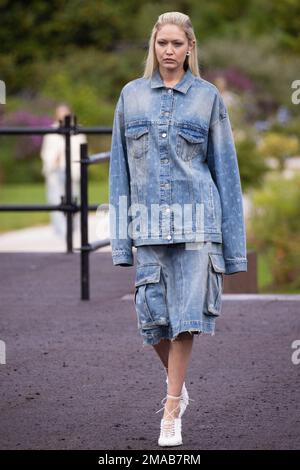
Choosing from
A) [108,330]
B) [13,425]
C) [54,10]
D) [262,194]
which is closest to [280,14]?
[54,10]

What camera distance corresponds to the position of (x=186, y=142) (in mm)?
5547

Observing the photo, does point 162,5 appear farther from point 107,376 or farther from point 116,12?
point 107,376

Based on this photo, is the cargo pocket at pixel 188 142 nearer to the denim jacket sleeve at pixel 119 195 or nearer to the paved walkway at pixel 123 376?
the denim jacket sleeve at pixel 119 195

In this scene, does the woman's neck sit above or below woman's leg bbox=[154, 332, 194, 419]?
above

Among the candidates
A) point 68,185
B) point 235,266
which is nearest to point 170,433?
point 235,266

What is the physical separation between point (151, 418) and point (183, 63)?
5.17 feet

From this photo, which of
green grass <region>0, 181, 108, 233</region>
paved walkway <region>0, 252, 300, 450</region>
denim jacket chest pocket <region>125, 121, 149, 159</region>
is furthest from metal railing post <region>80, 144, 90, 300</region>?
green grass <region>0, 181, 108, 233</region>

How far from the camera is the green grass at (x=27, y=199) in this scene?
2051cm

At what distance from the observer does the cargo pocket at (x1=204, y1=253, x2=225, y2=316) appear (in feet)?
18.2

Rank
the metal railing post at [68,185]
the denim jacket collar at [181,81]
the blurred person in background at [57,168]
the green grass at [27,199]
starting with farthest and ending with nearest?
the green grass at [27,199]
the blurred person in background at [57,168]
the metal railing post at [68,185]
the denim jacket collar at [181,81]

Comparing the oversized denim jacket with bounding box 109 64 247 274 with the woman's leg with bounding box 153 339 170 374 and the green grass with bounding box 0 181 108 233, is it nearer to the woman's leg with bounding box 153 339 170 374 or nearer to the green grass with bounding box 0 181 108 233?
the woman's leg with bounding box 153 339 170 374

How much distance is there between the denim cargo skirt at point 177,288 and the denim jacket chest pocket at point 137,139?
39 centimetres

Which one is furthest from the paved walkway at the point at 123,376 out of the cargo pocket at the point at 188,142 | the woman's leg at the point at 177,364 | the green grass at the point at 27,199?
the green grass at the point at 27,199

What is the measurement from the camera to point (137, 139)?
5586 millimetres
